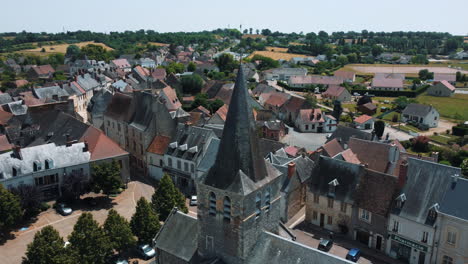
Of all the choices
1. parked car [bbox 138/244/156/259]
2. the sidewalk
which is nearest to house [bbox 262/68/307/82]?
the sidewalk

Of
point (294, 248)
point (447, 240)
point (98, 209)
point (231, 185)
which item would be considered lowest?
point (98, 209)

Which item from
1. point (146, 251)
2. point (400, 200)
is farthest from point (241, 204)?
point (400, 200)

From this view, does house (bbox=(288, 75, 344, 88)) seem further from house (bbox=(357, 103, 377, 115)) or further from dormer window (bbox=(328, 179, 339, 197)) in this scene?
→ dormer window (bbox=(328, 179, 339, 197))

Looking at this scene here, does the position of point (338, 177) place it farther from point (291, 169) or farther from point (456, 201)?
point (456, 201)

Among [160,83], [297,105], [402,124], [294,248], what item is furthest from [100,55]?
[294,248]

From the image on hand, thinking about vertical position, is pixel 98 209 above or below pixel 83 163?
below

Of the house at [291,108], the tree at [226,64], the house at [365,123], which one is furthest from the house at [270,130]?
the tree at [226,64]

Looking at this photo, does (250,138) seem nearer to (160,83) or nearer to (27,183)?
(27,183)
